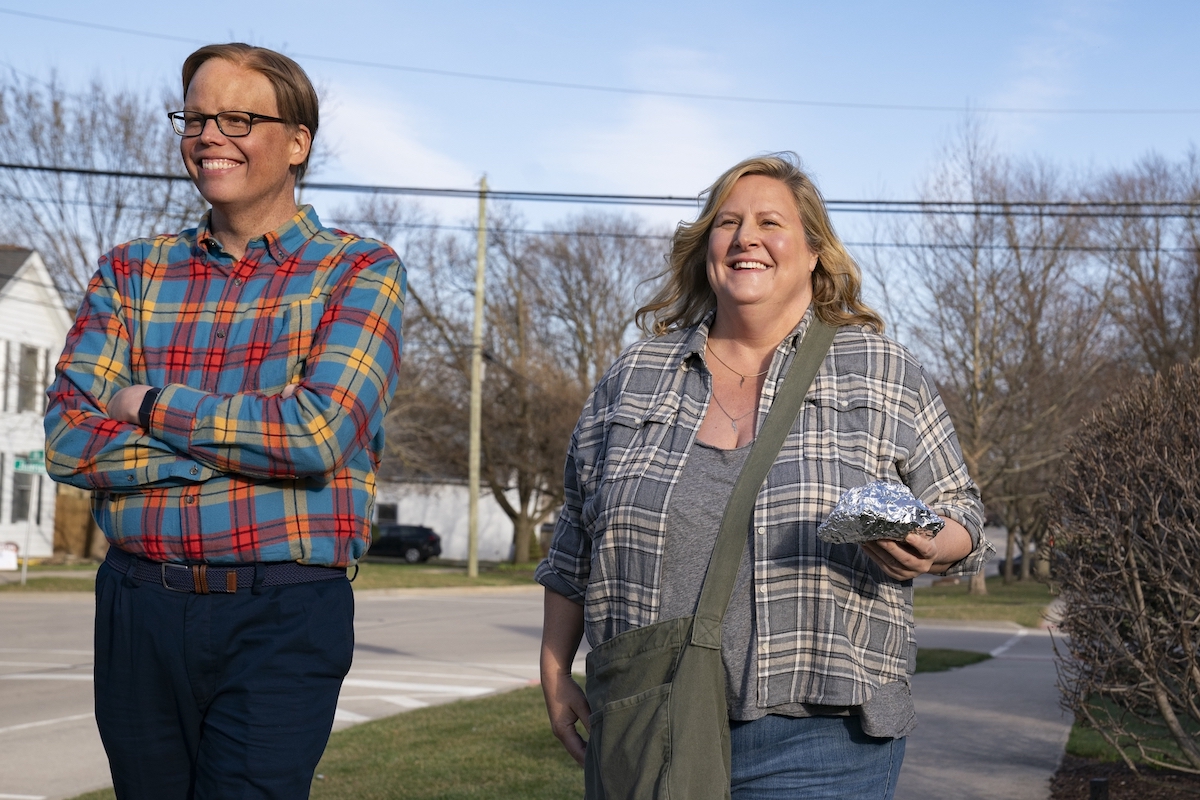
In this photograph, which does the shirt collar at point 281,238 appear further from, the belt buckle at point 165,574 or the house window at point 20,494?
the house window at point 20,494

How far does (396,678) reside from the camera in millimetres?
12039

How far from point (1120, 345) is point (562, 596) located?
3180 cm

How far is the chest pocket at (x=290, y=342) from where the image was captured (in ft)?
8.72

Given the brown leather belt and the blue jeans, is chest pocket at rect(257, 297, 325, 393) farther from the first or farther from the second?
the blue jeans

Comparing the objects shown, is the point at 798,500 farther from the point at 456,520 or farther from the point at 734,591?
the point at 456,520

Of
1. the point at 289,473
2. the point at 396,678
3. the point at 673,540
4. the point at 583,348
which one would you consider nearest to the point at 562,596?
the point at 673,540

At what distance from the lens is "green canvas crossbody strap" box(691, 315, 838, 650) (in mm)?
2465

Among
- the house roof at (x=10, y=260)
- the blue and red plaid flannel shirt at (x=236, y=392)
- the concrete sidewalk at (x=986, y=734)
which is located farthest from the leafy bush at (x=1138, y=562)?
the house roof at (x=10, y=260)

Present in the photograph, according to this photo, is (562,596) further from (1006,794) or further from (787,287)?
(1006,794)

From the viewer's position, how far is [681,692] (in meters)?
2.44

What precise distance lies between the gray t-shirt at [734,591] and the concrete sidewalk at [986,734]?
4.42 meters

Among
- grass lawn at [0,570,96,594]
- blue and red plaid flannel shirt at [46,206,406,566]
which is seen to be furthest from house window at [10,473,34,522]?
blue and red plaid flannel shirt at [46,206,406,566]

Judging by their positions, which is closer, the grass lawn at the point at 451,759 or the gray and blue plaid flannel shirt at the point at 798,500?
the gray and blue plaid flannel shirt at the point at 798,500

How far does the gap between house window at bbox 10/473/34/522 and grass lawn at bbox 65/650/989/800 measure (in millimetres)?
27214
